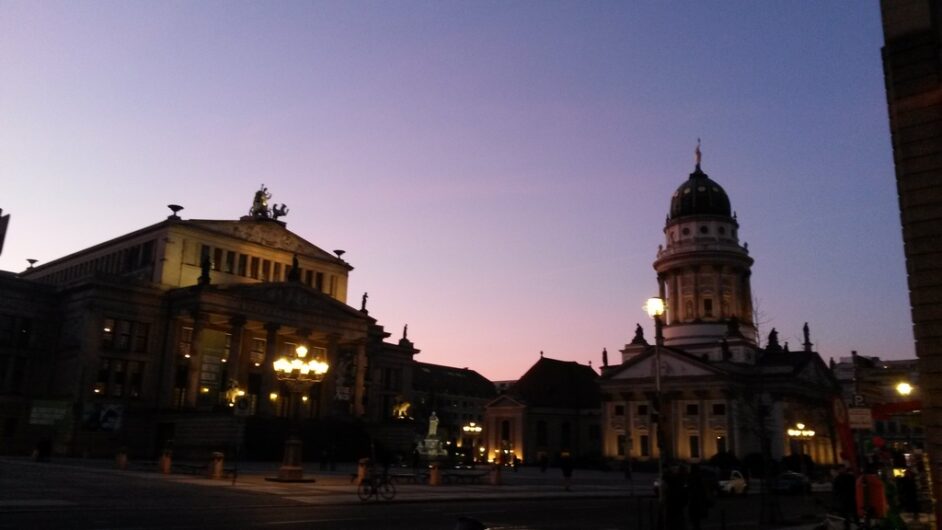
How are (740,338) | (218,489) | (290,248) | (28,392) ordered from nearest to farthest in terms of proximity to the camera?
(218,489) < (28,392) < (290,248) < (740,338)

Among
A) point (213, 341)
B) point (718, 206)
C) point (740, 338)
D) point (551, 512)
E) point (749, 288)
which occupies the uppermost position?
point (718, 206)

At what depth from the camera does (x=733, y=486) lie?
156 feet

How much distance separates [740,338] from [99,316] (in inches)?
2965

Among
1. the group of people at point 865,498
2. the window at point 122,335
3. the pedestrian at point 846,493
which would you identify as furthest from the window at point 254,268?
the pedestrian at point 846,493

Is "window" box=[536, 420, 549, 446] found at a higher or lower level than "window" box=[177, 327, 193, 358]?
lower

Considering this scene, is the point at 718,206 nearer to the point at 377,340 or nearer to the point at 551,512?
the point at 377,340

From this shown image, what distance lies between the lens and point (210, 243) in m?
72.6

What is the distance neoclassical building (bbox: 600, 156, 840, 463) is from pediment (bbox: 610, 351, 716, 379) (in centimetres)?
14

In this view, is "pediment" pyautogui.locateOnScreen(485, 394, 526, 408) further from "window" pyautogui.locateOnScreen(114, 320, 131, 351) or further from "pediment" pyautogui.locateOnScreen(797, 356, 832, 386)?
"window" pyautogui.locateOnScreen(114, 320, 131, 351)

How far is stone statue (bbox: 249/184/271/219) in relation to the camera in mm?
79500

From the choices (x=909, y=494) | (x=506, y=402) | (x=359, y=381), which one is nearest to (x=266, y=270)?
(x=359, y=381)

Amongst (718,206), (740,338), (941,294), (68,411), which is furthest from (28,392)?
(718,206)

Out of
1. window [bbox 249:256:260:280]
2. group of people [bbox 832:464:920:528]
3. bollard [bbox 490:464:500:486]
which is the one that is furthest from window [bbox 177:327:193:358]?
group of people [bbox 832:464:920:528]

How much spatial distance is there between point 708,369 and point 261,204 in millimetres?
57356
